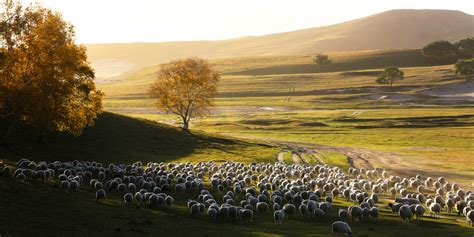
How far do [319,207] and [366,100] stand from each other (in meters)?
134

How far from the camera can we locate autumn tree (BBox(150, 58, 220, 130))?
90062 millimetres

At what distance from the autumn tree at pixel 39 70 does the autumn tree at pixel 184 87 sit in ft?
118

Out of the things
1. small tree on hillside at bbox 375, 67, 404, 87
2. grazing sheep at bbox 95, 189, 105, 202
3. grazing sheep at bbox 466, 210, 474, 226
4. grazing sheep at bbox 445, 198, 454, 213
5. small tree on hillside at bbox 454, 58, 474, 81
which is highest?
small tree on hillside at bbox 454, 58, 474, 81

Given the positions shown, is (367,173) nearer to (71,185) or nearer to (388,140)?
(71,185)

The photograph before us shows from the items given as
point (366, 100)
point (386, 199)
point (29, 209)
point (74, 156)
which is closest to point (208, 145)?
point (74, 156)

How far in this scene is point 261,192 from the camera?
36.5m

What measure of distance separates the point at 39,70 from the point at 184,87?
144 ft

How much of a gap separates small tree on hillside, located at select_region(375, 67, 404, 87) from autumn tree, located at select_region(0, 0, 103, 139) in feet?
486

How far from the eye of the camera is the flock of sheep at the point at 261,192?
3025 centimetres

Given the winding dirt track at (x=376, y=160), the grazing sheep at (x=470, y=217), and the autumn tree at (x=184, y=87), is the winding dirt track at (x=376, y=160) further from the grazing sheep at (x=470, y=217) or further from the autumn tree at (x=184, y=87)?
the grazing sheep at (x=470, y=217)

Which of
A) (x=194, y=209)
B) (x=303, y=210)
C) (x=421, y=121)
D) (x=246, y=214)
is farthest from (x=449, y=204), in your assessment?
(x=421, y=121)

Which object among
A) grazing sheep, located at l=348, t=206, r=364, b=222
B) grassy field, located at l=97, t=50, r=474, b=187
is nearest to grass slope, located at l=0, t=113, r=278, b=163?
grassy field, located at l=97, t=50, r=474, b=187

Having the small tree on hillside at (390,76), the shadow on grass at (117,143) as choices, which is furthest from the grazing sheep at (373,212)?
the small tree on hillside at (390,76)

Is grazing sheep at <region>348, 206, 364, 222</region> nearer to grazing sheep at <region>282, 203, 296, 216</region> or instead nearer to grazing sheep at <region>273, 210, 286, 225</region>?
grazing sheep at <region>282, 203, 296, 216</region>
